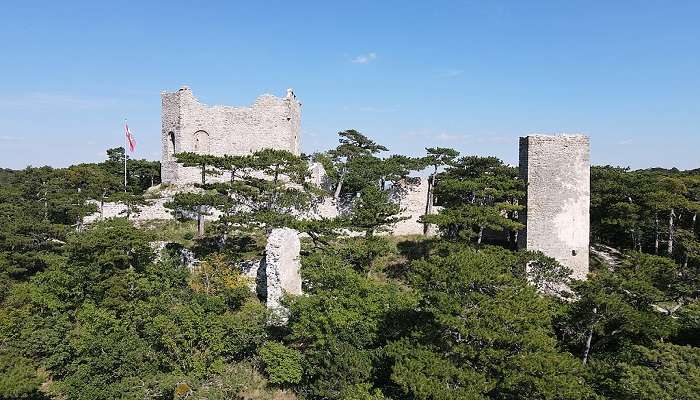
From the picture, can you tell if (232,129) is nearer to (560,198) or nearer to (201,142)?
(201,142)

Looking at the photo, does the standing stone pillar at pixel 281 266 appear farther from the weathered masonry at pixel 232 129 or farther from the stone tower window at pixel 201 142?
the stone tower window at pixel 201 142

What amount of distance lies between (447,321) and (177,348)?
8062mm

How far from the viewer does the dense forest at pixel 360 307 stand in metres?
10.5

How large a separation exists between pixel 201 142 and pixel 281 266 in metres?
13.1

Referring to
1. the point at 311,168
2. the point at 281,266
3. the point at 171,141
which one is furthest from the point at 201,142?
the point at 281,266

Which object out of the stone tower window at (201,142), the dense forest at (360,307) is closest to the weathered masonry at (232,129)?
the stone tower window at (201,142)

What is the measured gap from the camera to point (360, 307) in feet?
45.4

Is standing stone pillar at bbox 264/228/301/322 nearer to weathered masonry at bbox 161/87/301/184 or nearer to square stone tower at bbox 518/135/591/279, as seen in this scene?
square stone tower at bbox 518/135/591/279

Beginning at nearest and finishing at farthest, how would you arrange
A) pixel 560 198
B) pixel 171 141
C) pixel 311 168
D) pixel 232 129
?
pixel 560 198 → pixel 311 168 → pixel 171 141 → pixel 232 129

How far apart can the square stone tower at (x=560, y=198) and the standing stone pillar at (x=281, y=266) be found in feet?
29.3

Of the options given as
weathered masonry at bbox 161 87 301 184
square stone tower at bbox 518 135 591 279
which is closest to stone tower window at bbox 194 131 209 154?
weathered masonry at bbox 161 87 301 184

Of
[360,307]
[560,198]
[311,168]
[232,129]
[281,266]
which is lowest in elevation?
[360,307]

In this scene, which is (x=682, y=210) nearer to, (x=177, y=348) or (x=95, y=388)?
(x=177, y=348)

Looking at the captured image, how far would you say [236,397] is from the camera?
13.5 meters
